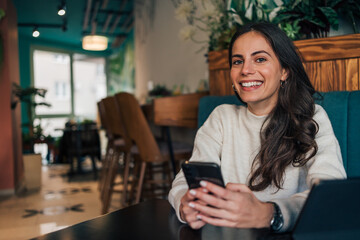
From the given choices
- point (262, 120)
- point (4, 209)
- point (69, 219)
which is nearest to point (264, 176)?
point (262, 120)

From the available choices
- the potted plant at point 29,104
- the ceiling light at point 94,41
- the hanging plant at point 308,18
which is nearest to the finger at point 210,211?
the hanging plant at point 308,18

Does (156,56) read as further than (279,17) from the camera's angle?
Yes

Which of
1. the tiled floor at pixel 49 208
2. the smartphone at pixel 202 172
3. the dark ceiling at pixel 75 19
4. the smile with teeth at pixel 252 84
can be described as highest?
the dark ceiling at pixel 75 19

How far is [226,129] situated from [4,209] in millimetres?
3150

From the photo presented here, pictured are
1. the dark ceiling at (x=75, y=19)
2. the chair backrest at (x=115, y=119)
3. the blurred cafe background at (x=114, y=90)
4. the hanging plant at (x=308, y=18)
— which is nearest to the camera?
the hanging plant at (x=308, y=18)

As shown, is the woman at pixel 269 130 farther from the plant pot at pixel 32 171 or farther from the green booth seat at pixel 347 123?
the plant pot at pixel 32 171

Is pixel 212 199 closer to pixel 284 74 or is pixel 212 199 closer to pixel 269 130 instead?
pixel 269 130

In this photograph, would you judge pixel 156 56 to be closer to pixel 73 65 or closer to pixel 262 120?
pixel 262 120

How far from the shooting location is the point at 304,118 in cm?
109

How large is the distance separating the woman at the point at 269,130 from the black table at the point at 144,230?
0.11 m

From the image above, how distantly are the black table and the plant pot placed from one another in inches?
158

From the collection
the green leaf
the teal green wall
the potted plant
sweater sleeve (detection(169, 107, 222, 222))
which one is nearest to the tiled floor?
the potted plant

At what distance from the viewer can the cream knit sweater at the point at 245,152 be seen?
95 cm

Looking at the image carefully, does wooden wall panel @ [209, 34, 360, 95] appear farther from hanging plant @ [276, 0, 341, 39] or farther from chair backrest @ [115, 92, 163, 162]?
chair backrest @ [115, 92, 163, 162]
